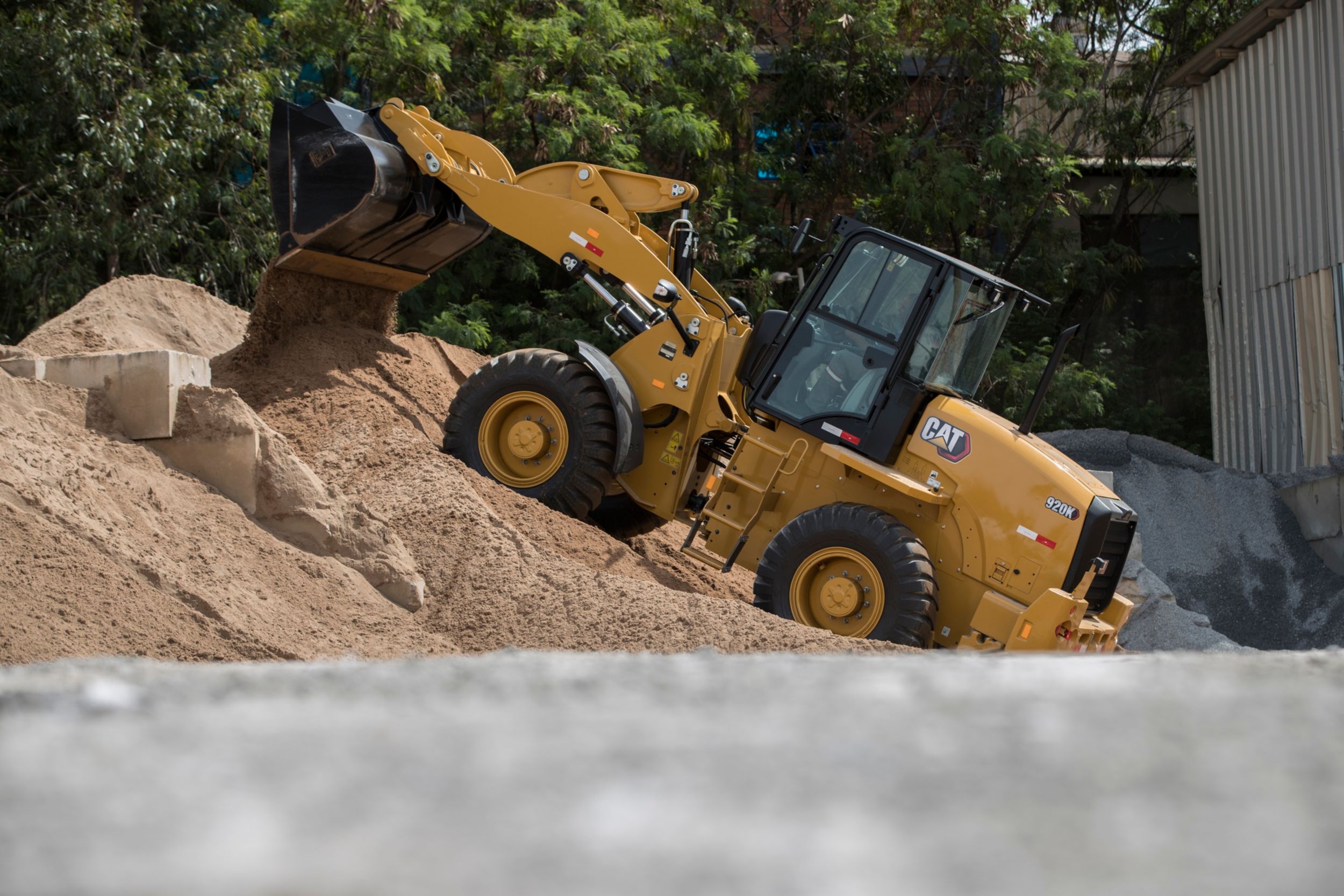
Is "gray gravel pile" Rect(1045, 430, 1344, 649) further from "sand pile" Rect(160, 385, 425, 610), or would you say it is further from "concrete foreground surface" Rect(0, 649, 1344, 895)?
"concrete foreground surface" Rect(0, 649, 1344, 895)

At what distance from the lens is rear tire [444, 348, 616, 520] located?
27.1ft

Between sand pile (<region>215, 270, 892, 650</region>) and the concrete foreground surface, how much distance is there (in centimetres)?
400

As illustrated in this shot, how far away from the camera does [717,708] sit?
1.90 metres

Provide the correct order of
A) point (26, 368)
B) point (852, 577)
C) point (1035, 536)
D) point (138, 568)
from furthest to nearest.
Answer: point (852, 577)
point (1035, 536)
point (26, 368)
point (138, 568)

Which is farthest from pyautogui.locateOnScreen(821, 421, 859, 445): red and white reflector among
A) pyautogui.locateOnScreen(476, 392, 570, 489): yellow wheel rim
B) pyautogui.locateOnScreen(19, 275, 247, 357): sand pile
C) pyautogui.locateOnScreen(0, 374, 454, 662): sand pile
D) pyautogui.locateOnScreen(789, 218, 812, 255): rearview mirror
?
pyautogui.locateOnScreen(19, 275, 247, 357): sand pile

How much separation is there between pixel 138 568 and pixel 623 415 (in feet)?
11.4

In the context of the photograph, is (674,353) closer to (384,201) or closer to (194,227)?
(384,201)

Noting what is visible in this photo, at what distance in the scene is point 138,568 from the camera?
5.44m

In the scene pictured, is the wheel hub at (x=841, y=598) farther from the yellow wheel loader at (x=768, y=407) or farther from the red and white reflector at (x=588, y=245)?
the red and white reflector at (x=588, y=245)

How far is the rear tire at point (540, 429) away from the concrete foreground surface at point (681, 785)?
20.1ft

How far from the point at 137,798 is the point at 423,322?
12.8 metres

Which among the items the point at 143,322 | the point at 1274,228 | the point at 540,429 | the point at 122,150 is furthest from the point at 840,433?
the point at 122,150

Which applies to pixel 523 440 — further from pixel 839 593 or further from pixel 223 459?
pixel 839 593

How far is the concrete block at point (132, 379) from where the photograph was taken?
652 cm
